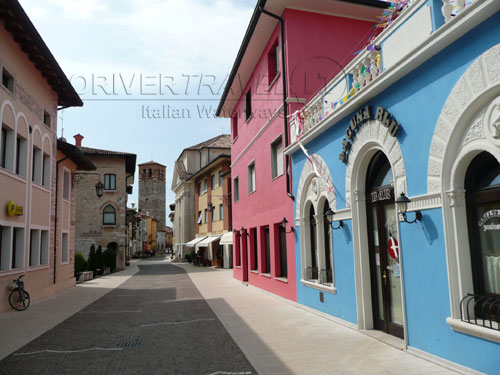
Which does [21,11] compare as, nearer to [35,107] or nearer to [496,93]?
[35,107]

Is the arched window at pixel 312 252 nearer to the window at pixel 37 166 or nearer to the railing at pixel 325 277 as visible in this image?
the railing at pixel 325 277

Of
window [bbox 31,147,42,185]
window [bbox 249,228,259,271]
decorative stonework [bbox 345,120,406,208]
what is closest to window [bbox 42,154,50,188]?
window [bbox 31,147,42,185]

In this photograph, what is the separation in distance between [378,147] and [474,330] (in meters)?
3.45

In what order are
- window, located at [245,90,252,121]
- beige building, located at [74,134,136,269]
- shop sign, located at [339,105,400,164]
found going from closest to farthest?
shop sign, located at [339,105,400,164] < window, located at [245,90,252,121] < beige building, located at [74,134,136,269]

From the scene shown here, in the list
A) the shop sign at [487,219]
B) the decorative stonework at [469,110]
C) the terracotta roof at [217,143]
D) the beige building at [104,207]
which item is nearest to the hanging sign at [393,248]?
the decorative stonework at [469,110]

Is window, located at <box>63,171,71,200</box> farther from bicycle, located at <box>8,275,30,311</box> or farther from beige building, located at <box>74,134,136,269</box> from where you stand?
beige building, located at <box>74,134,136,269</box>

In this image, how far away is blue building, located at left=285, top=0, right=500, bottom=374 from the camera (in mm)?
5047

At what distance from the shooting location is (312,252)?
36.3 feet

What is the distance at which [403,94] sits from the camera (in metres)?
6.52

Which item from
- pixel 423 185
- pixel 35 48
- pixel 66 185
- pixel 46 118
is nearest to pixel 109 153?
pixel 66 185

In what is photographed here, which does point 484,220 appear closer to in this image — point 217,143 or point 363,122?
point 363,122

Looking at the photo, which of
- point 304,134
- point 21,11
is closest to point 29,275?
point 21,11

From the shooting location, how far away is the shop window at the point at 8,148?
41.3 feet

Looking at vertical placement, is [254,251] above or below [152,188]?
below
